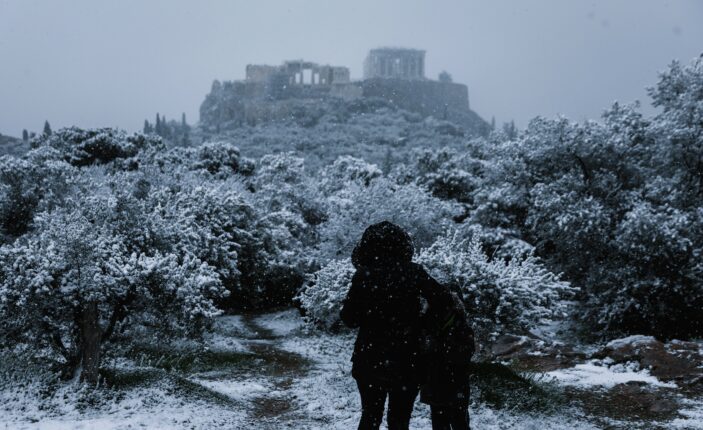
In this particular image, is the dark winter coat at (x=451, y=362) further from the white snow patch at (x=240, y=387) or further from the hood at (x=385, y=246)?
the white snow patch at (x=240, y=387)

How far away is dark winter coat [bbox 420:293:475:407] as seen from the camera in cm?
450

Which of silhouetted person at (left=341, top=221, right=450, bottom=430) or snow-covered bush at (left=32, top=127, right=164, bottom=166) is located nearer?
silhouetted person at (left=341, top=221, right=450, bottom=430)

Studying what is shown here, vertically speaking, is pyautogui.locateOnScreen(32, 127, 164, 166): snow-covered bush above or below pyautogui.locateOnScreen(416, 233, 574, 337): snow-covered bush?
above

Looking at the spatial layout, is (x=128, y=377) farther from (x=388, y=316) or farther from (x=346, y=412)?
(x=388, y=316)

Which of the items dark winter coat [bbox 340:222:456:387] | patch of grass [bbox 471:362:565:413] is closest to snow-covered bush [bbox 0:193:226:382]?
patch of grass [bbox 471:362:565:413]

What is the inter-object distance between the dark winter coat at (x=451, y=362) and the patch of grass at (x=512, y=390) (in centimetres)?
351

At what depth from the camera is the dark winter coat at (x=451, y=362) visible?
14.8 feet

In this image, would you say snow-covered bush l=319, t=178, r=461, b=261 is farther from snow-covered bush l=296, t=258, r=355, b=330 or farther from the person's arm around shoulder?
the person's arm around shoulder

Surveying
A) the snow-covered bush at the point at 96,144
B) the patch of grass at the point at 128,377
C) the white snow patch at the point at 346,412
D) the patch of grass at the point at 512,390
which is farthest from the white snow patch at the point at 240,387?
the snow-covered bush at the point at 96,144

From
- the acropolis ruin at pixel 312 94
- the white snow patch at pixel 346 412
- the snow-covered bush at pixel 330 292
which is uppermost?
the acropolis ruin at pixel 312 94

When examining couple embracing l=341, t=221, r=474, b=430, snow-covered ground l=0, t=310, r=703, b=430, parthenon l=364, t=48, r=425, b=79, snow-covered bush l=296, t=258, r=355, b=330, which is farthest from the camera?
parthenon l=364, t=48, r=425, b=79

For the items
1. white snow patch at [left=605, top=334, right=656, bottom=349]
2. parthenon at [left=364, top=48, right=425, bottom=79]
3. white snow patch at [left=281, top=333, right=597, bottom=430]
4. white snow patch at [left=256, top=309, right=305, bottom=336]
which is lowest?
white snow patch at [left=256, top=309, right=305, bottom=336]

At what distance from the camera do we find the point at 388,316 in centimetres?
402

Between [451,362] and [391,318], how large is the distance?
0.95 meters
